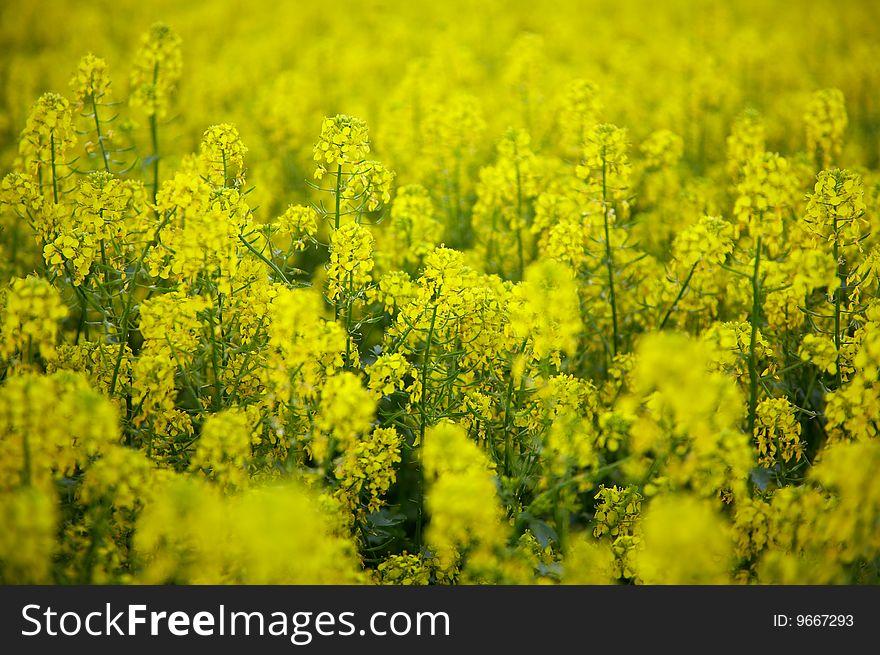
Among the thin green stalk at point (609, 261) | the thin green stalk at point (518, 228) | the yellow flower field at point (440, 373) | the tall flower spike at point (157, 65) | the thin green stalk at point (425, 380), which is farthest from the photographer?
the thin green stalk at point (518, 228)

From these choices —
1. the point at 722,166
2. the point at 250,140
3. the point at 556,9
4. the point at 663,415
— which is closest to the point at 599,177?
the point at 663,415

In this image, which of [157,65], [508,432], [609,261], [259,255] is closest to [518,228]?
[609,261]

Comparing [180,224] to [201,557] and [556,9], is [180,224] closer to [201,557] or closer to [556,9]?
[201,557]

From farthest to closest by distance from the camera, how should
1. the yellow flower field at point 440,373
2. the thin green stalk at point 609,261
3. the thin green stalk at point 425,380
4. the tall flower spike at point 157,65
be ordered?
the tall flower spike at point 157,65
the thin green stalk at point 609,261
the thin green stalk at point 425,380
the yellow flower field at point 440,373

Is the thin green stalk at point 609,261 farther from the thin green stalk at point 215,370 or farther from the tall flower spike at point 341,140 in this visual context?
the thin green stalk at point 215,370

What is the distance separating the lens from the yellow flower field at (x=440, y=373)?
265 cm

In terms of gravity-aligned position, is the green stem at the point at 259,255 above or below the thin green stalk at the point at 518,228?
below

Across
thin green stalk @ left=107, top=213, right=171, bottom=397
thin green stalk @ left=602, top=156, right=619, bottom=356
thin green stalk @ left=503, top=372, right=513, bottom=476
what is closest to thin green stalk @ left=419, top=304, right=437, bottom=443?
thin green stalk @ left=503, top=372, right=513, bottom=476

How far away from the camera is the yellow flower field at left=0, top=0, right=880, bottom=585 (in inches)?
104

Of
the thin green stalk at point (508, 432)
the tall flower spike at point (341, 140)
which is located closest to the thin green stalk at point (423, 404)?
the thin green stalk at point (508, 432)

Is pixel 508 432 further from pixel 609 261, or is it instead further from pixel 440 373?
pixel 609 261

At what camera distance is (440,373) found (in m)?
3.63

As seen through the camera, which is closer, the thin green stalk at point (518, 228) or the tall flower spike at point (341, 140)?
the tall flower spike at point (341, 140)

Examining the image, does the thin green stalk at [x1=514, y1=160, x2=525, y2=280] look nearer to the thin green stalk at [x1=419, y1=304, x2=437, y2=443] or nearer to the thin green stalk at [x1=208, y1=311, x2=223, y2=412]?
the thin green stalk at [x1=419, y1=304, x2=437, y2=443]
